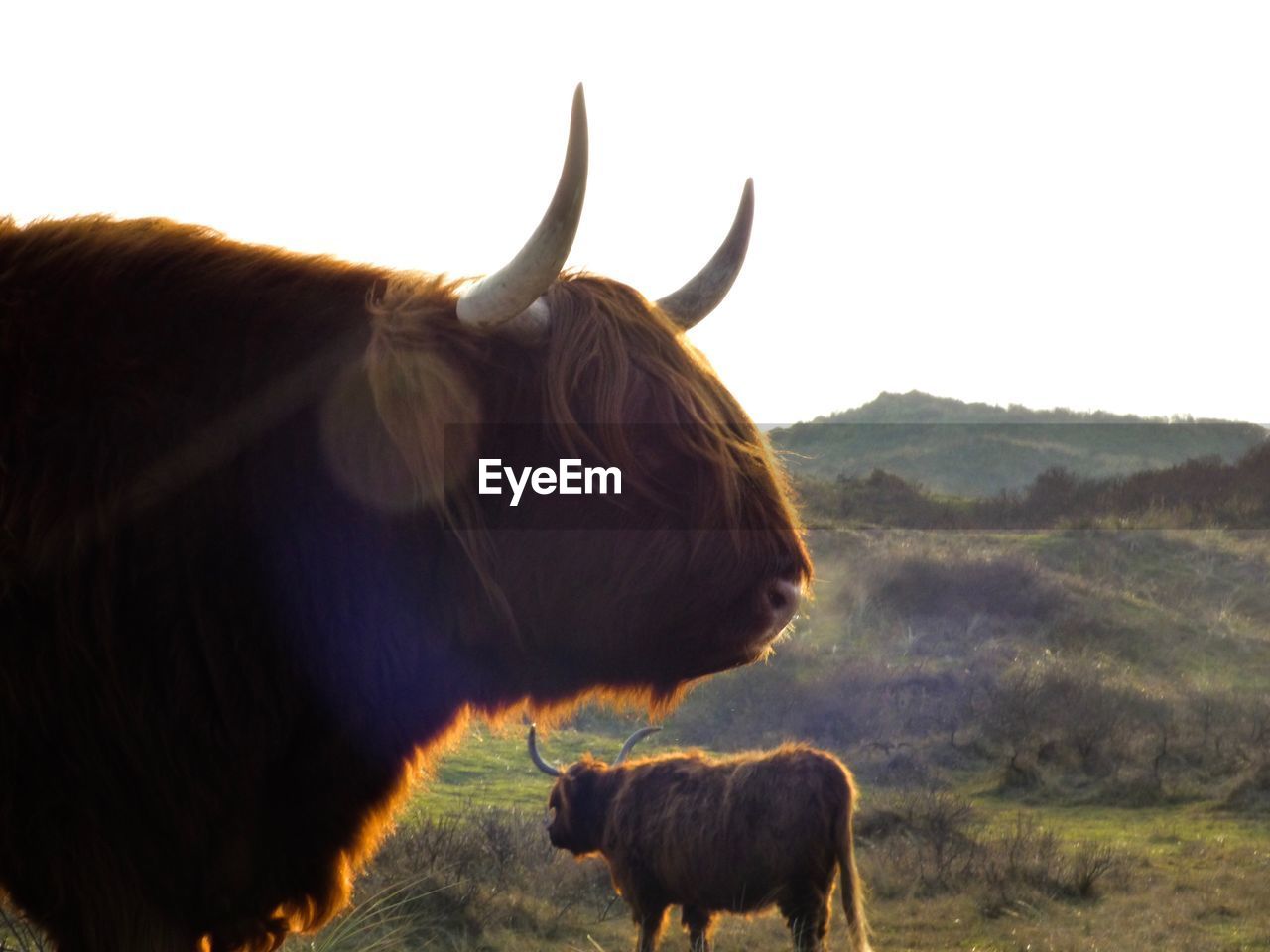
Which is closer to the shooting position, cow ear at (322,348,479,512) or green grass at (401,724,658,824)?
cow ear at (322,348,479,512)

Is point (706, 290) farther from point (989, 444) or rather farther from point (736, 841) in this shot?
point (989, 444)

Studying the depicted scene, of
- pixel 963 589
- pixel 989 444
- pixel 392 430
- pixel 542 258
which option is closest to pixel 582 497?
pixel 392 430

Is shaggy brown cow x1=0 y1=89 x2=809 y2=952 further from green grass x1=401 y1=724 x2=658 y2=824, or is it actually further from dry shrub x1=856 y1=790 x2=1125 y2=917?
green grass x1=401 y1=724 x2=658 y2=824

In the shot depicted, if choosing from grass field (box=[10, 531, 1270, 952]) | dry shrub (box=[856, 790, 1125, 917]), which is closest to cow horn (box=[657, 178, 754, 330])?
grass field (box=[10, 531, 1270, 952])

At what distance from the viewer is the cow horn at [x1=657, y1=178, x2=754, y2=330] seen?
2420mm

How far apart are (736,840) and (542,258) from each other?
6.17 metres

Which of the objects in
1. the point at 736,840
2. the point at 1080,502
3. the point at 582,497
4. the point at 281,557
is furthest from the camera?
the point at 1080,502

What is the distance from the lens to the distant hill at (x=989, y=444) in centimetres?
3138

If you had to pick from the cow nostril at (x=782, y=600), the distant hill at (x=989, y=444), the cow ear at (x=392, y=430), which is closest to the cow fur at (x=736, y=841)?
the cow nostril at (x=782, y=600)

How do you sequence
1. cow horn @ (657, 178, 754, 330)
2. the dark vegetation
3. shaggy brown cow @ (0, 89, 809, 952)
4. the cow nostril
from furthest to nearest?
the dark vegetation, cow horn @ (657, 178, 754, 330), the cow nostril, shaggy brown cow @ (0, 89, 809, 952)

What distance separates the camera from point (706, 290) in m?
2.43

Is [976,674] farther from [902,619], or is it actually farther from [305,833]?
[305,833]

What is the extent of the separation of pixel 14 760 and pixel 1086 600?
1632 cm

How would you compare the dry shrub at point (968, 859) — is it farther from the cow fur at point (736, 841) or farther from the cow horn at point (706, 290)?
the cow horn at point (706, 290)
